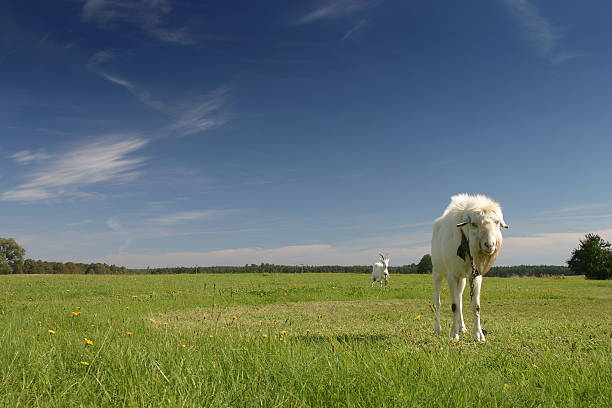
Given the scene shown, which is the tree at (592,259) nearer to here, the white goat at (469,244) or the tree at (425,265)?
the tree at (425,265)

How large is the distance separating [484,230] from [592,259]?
309ft

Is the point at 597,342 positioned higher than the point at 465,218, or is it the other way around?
the point at 465,218

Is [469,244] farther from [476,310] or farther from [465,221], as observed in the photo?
[476,310]

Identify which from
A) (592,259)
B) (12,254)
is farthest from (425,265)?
(12,254)

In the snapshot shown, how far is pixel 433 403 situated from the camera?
12.4 feet

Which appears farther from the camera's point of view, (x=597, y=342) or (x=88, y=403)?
(x=597, y=342)

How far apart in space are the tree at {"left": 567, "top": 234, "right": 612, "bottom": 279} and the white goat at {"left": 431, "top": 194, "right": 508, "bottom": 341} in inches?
3545

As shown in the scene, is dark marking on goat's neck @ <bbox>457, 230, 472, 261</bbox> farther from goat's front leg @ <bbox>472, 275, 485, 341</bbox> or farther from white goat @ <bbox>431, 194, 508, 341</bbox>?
goat's front leg @ <bbox>472, 275, 485, 341</bbox>

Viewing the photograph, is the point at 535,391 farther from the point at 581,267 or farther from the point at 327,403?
the point at 581,267

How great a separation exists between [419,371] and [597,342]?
567cm

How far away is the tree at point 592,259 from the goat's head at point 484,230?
3571 inches

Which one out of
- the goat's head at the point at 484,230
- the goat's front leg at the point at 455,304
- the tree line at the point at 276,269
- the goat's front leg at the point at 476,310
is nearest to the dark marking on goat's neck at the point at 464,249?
the goat's head at the point at 484,230

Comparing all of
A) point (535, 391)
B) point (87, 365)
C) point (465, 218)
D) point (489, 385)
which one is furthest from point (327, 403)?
point (465, 218)

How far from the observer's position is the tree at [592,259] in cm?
8325
